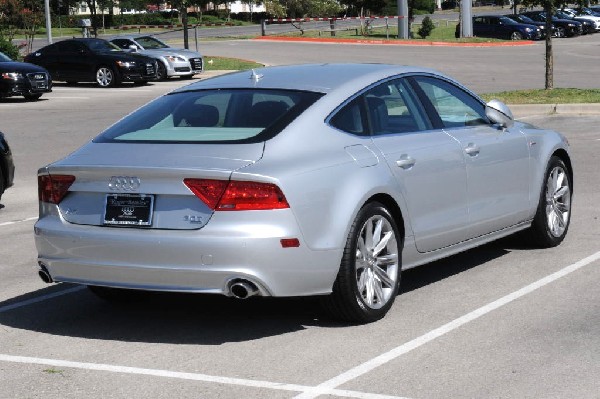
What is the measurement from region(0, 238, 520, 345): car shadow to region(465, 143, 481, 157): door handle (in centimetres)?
96

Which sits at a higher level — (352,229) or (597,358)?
(352,229)

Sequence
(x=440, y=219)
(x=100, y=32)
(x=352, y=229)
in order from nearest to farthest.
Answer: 1. (x=352, y=229)
2. (x=440, y=219)
3. (x=100, y=32)

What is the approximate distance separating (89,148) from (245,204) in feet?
4.17

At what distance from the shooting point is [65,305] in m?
8.23

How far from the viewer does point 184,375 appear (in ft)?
20.7

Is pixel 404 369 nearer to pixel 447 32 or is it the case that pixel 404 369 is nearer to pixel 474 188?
pixel 474 188

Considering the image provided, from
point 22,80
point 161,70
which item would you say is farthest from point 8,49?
point 22,80

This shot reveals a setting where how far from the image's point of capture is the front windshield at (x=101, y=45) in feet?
120

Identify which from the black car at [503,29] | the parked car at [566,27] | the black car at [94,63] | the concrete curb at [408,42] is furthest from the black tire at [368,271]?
the parked car at [566,27]

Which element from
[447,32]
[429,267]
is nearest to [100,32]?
[447,32]

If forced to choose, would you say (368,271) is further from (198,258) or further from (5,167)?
(5,167)

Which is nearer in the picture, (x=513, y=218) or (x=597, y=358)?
(x=597, y=358)

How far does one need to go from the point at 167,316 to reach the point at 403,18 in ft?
178

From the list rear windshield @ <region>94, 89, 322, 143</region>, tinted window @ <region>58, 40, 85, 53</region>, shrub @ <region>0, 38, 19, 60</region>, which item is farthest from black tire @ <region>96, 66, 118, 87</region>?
rear windshield @ <region>94, 89, 322, 143</region>
